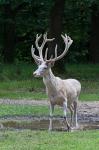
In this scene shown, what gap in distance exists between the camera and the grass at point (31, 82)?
79.3 feet

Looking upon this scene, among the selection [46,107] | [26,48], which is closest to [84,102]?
[46,107]

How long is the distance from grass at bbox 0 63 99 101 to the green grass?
32.6 ft

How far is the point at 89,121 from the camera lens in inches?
643

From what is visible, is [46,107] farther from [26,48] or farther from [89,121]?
[26,48]

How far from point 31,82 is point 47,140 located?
53.7 ft

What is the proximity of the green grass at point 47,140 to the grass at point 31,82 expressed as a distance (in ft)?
32.6

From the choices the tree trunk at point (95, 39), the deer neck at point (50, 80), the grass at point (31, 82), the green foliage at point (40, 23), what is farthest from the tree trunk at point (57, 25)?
the deer neck at point (50, 80)

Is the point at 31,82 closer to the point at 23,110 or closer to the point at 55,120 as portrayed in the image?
the point at 23,110

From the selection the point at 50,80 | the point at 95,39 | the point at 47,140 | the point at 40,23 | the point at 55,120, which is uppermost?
the point at 47,140

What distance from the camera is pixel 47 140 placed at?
11859 mm

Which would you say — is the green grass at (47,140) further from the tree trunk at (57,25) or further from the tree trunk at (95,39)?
the tree trunk at (95,39)

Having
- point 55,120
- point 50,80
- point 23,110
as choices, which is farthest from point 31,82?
point 50,80

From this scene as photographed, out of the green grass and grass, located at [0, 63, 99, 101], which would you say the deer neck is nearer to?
the green grass

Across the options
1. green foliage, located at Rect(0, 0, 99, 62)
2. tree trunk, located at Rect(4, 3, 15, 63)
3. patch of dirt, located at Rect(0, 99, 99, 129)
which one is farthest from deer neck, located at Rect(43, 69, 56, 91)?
tree trunk, located at Rect(4, 3, 15, 63)
